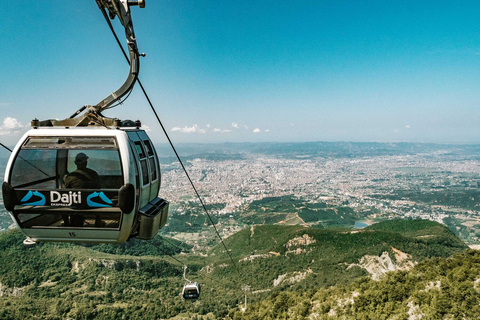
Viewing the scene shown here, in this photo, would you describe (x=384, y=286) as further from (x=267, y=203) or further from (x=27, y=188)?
(x=267, y=203)

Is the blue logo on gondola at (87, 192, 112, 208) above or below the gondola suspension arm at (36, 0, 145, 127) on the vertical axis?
below

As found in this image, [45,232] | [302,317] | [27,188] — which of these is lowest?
[302,317]

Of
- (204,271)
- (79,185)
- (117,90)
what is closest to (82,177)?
(79,185)

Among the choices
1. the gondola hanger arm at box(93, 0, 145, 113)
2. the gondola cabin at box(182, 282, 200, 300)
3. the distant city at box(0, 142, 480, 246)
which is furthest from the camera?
the distant city at box(0, 142, 480, 246)

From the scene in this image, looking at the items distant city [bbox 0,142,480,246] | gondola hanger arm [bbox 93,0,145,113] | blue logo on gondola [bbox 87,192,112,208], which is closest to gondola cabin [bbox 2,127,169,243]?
blue logo on gondola [bbox 87,192,112,208]

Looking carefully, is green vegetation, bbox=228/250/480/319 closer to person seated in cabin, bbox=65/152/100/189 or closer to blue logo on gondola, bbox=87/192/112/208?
blue logo on gondola, bbox=87/192/112/208

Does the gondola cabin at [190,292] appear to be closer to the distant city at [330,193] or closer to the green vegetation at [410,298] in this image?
the green vegetation at [410,298]

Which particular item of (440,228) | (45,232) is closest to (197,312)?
(45,232)
